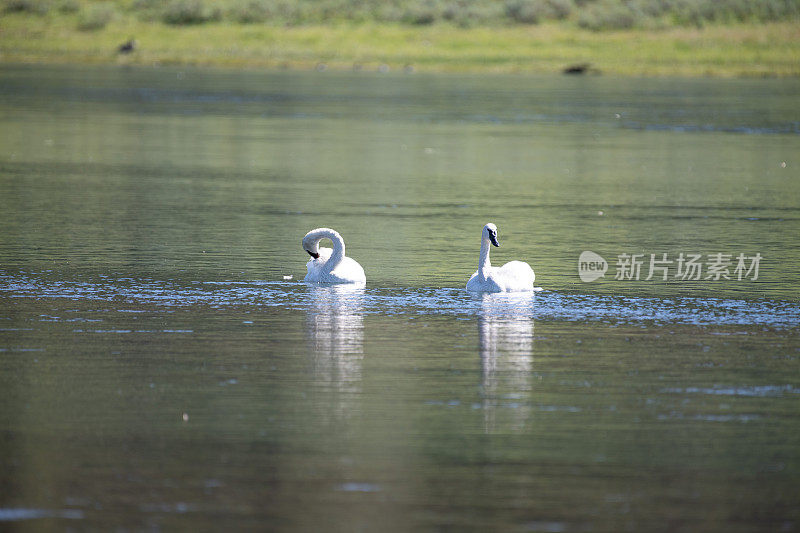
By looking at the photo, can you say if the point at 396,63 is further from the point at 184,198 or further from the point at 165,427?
the point at 165,427

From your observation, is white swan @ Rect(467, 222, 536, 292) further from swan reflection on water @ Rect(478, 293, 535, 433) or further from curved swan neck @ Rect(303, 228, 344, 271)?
curved swan neck @ Rect(303, 228, 344, 271)

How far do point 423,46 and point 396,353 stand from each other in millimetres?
101656

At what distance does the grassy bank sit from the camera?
4011 inches

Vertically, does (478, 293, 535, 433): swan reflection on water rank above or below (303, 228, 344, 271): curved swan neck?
below

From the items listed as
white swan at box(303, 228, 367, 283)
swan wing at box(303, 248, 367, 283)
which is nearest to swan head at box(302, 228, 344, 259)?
white swan at box(303, 228, 367, 283)

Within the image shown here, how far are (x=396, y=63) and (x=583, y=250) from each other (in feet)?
290

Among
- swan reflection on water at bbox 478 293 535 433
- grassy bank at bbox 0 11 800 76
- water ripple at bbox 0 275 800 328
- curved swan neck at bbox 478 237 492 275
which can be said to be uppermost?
grassy bank at bbox 0 11 800 76

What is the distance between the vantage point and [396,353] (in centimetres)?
1312

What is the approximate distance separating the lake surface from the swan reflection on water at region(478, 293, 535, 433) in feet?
0.14

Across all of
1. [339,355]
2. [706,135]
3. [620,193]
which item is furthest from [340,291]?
[706,135]

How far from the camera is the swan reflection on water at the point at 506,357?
36.1 feet

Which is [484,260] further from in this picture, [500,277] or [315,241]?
[315,241]

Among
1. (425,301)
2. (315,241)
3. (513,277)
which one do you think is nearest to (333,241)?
(315,241)

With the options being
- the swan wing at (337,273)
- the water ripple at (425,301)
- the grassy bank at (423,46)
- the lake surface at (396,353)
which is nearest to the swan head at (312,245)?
the swan wing at (337,273)
